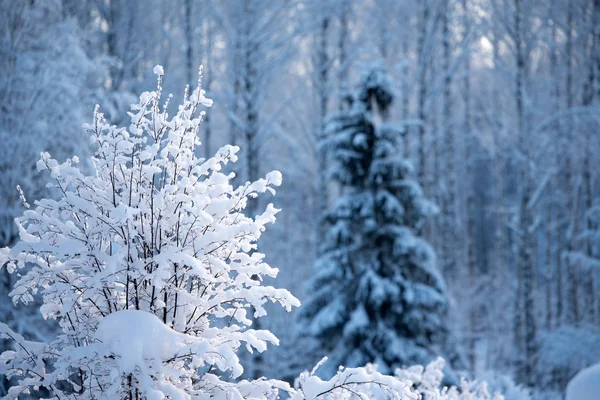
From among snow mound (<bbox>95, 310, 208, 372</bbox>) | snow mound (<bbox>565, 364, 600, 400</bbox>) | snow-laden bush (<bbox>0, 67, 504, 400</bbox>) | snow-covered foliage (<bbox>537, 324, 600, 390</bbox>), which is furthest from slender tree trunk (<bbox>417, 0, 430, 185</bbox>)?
snow mound (<bbox>95, 310, 208, 372</bbox>)

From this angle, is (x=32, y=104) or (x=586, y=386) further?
(x=32, y=104)

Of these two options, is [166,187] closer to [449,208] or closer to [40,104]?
[40,104]

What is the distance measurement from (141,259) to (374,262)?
5.32m

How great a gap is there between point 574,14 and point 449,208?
524 cm

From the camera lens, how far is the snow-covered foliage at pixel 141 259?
229 cm

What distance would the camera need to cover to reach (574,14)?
37.4 feet

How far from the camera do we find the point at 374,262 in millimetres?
7344

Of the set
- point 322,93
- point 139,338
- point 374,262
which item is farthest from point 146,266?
point 322,93

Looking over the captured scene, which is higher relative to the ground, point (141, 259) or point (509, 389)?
point (141, 259)

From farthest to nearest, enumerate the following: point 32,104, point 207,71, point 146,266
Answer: point 207,71, point 32,104, point 146,266

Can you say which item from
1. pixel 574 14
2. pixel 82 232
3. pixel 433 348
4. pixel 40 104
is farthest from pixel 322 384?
pixel 574 14

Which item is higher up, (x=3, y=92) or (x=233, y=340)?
(x=3, y=92)

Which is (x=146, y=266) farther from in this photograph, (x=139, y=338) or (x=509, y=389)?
(x=509, y=389)

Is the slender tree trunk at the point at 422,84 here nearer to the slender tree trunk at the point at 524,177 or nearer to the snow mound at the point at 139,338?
the slender tree trunk at the point at 524,177
